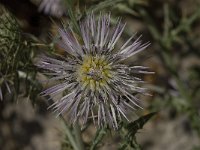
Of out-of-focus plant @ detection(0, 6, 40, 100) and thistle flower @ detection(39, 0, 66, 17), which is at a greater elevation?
thistle flower @ detection(39, 0, 66, 17)

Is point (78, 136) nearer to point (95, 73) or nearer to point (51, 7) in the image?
point (95, 73)

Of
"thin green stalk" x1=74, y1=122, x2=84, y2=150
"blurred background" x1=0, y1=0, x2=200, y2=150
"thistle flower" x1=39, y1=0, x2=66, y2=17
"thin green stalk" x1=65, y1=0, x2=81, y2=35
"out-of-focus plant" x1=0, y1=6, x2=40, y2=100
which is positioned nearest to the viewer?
"thin green stalk" x1=65, y1=0, x2=81, y2=35

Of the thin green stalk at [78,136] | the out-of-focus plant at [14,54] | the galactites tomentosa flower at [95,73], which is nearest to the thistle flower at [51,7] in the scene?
the out-of-focus plant at [14,54]

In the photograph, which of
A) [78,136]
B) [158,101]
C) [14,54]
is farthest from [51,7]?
[158,101]

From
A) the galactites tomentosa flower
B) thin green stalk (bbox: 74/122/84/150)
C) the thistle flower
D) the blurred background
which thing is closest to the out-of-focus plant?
the galactites tomentosa flower

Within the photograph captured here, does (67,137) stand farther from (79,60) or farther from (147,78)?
(147,78)

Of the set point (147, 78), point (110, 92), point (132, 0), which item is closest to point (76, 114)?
point (110, 92)

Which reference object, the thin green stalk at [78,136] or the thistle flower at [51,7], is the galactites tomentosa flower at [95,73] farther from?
the thistle flower at [51,7]

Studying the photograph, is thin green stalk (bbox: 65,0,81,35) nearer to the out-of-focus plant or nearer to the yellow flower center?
the yellow flower center
